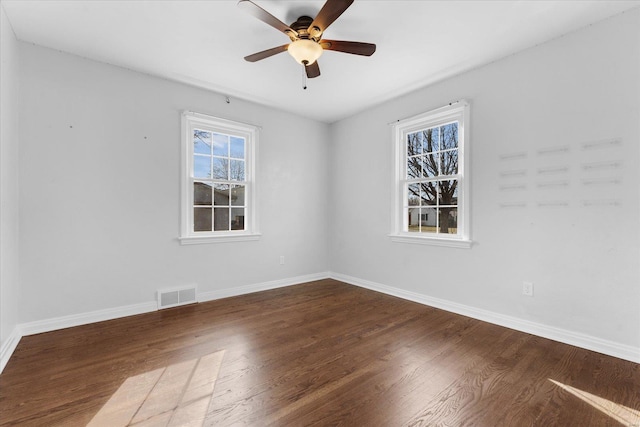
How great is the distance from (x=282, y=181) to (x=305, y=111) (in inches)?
45.4

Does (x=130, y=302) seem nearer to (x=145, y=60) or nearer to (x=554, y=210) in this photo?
(x=145, y=60)

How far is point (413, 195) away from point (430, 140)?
2.42 feet

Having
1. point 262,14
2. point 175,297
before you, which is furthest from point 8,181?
point 262,14

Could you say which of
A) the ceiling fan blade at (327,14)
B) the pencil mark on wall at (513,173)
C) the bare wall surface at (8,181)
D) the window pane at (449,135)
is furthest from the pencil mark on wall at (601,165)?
the bare wall surface at (8,181)

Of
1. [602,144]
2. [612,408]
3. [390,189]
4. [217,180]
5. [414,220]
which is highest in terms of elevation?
[602,144]

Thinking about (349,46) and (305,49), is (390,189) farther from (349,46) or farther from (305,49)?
(305,49)

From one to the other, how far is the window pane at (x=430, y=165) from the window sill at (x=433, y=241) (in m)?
0.81

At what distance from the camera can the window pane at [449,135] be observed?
342 centimetres

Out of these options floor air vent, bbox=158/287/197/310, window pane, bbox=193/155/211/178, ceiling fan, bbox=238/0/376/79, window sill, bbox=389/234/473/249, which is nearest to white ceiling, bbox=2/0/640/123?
ceiling fan, bbox=238/0/376/79

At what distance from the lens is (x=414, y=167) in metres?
3.88

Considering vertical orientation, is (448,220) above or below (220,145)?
below

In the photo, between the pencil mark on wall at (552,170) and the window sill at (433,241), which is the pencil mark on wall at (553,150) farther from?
the window sill at (433,241)

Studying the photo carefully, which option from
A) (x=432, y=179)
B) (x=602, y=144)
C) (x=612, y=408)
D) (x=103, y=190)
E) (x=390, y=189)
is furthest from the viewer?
(x=390, y=189)

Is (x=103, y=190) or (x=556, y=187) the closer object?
(x=556, y=187)
